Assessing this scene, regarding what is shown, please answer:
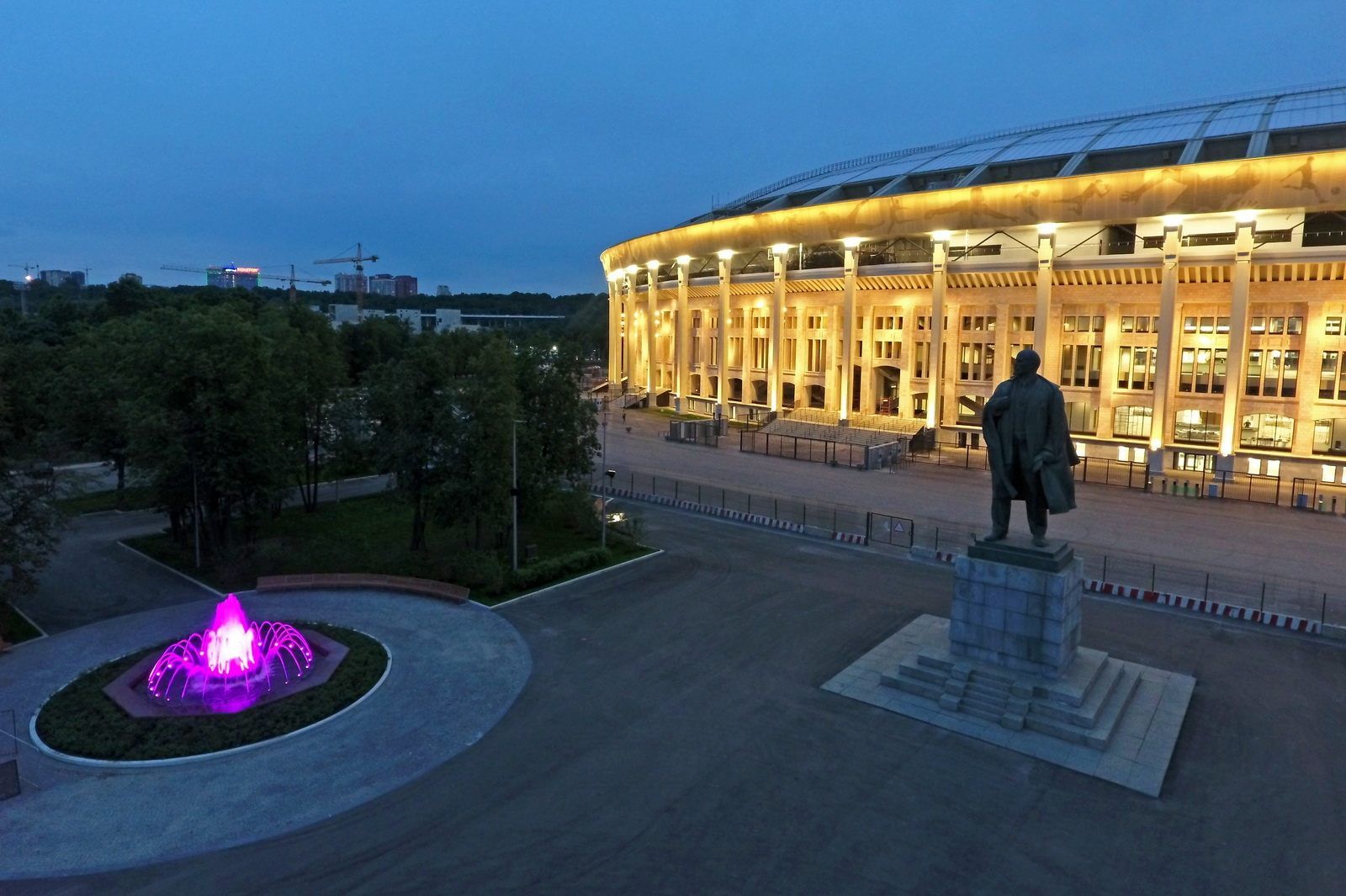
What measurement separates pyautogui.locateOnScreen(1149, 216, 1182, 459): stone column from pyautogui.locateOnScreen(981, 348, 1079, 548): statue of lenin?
36.7m

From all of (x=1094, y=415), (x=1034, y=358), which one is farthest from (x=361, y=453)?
(x=1094, y=415)

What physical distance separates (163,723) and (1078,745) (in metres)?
18.4

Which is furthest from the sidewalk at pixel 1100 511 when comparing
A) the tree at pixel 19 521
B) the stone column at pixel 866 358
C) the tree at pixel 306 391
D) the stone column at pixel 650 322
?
the tree at pixel 19 521

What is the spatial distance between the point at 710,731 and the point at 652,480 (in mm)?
27868

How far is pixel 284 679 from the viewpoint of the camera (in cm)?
1830

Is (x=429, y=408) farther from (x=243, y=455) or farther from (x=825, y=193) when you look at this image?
(x=825, y=193)

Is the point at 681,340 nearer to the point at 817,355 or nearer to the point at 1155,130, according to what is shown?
the point at 817,355

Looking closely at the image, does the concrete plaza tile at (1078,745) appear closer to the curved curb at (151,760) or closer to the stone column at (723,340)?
the curved curb at (151,760)

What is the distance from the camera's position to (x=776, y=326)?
68.5 m

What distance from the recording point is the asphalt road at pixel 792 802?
38.4 feet

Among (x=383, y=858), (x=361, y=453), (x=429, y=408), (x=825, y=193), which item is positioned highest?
(x=825, y=193)

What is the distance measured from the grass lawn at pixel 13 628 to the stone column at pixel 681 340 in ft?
201

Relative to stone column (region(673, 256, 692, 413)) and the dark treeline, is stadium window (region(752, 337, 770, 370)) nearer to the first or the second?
stone column (region(673, 256, 692, 413))

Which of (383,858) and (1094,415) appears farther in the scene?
(1094,415)
